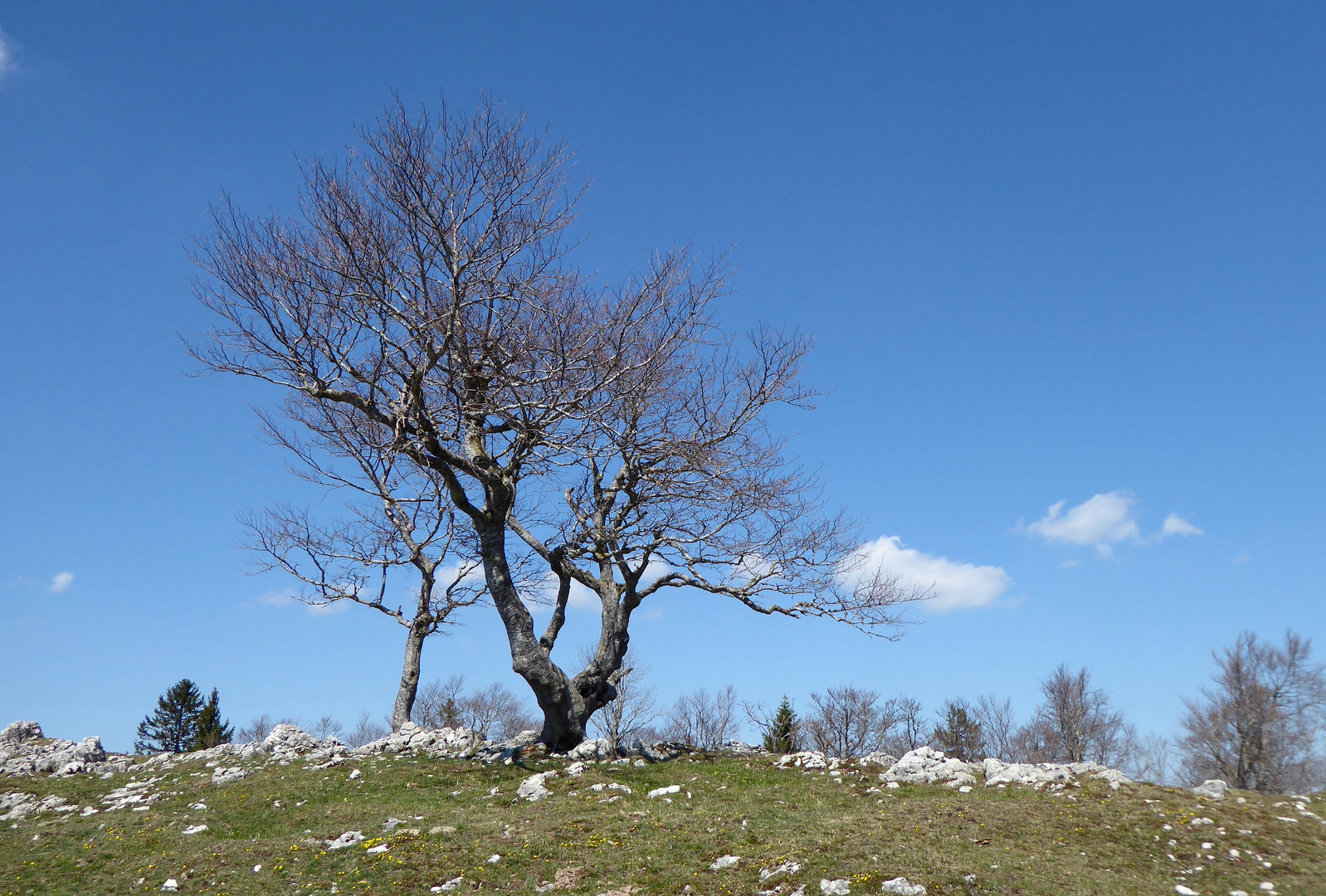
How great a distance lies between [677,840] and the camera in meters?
11.2

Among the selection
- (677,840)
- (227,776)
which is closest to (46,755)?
(227,776)

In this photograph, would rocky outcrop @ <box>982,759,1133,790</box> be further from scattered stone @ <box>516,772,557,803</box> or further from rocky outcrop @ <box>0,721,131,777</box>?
rocky outcrop @ <box>0,721,131,777</box>

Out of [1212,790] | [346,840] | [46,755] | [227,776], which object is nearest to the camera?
[346,840]

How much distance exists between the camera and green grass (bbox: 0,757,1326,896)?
9914mm

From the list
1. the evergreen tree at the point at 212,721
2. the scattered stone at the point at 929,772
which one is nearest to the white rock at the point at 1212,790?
the scattered stone at the point at 929,772

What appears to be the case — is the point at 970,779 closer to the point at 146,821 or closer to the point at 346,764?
the point at 346,764

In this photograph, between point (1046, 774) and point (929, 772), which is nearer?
point (1046, 774)

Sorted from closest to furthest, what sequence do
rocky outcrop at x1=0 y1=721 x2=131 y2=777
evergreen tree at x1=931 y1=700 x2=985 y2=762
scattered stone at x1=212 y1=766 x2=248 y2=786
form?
scattered stone at x1=212 y1=766 x2=248 y2=786 < rocky outcrop at x1=0 y1=721 x2=131 y2=777 < evergreen tree at x1=931 y1=700 x2=985 y2=762

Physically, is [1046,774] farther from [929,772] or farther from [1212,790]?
[1212,790]

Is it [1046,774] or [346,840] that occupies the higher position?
[1046,774]

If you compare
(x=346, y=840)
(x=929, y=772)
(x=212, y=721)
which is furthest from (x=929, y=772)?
(x=212, y=721)

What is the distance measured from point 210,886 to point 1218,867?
1243 centimetres

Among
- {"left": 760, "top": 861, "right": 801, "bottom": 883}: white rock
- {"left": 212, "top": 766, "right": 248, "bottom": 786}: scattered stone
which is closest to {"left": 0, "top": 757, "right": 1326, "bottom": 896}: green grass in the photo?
{"left": 760, "top": 861, "right": 801, "bottom": 883}: white rock

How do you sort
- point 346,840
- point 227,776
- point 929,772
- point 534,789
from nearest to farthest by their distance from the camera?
point 346,840 < point 534,789 < point 929,772 < point 227,776
